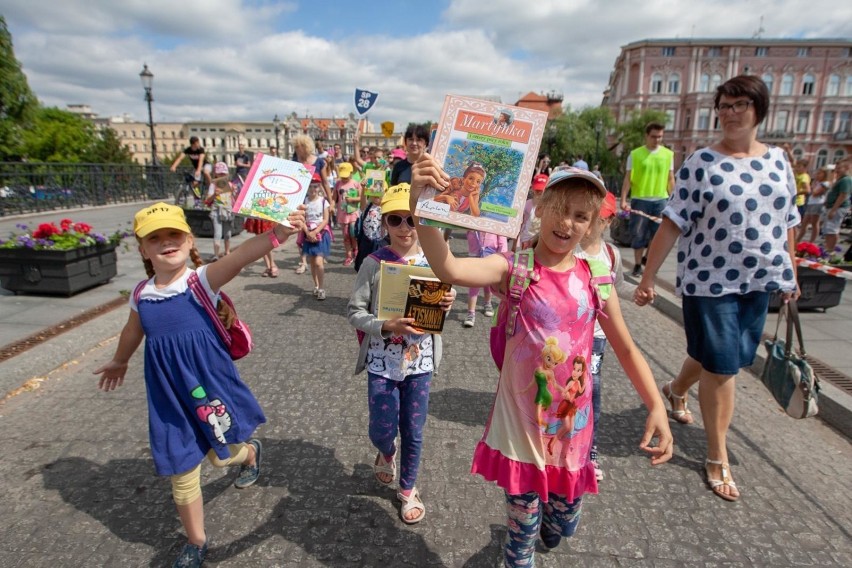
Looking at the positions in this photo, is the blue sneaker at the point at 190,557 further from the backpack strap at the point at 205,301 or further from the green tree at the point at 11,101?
the green tree at the point at 11,101

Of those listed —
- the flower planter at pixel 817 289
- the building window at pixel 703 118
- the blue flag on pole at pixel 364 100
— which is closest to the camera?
the flower planter at pixel 817 289

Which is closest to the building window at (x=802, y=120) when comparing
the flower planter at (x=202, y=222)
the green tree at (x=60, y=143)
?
the flower planter at (x=202, y=222)

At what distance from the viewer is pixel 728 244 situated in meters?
2.85

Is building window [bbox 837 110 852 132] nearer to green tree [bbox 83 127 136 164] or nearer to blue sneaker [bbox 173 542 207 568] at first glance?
blue sneaker [bbox 173 542 207 568]

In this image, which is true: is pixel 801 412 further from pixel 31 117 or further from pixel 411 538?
pixel 31 117

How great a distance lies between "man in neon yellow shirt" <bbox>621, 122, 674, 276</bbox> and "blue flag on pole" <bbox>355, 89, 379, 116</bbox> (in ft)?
16.7

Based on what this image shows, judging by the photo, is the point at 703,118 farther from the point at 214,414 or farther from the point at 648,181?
the point at 214,414

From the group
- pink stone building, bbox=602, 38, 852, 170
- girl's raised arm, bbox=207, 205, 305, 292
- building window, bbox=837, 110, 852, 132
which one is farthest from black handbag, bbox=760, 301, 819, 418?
building window, bbox=837, 110, 852, 132

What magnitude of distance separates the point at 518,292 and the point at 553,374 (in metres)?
0.35

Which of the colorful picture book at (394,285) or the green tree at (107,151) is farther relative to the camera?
the green tree at (107,151)

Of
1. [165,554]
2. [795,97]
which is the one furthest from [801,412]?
[795,97]

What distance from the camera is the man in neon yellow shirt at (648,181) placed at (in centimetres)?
706

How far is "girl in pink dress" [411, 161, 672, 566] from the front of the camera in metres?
1.75

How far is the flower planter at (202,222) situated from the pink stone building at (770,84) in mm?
69668
